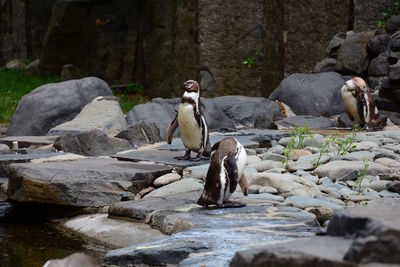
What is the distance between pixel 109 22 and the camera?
1823cm

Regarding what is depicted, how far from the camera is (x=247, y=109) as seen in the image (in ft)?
37.1

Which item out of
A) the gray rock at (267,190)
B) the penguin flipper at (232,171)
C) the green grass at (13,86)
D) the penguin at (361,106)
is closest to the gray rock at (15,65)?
the green grass at (13,86)

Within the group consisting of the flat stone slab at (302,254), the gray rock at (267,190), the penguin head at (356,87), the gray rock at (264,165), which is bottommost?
the gray rock at (267,190)

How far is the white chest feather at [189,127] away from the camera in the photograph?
24.3ft

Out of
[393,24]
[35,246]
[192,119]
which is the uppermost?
[393,24]

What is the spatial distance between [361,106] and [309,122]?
893 millimetres

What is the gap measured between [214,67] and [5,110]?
3688mm

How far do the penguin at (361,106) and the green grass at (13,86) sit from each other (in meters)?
5.59

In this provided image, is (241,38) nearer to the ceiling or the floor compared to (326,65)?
nearer to the ceiling

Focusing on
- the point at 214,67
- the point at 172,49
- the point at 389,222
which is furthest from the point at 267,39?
the point at 389,222

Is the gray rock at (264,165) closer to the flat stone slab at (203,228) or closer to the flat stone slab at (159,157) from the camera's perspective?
the flat stone slab at (159,157)

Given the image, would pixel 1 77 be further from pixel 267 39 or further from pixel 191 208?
pixel 191 208

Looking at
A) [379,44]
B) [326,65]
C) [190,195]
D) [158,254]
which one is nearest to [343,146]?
[190,195]

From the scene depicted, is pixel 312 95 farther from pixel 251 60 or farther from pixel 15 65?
pixel 15 65
